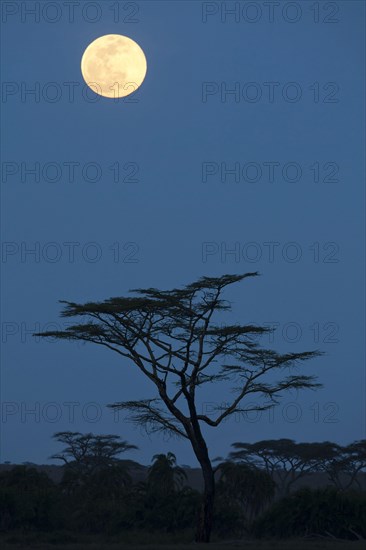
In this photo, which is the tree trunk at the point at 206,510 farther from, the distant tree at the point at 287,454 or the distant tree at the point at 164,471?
the distant tree at the point at 287,454

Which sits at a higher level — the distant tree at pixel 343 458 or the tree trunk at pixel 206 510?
the distant tree at pixel 343 458

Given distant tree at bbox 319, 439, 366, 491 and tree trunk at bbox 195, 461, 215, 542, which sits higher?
distant tree at bbox 319, 439, 366, 491

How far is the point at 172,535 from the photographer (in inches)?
1738

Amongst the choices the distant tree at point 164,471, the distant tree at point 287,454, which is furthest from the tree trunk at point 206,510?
the distant tree at point 287,454

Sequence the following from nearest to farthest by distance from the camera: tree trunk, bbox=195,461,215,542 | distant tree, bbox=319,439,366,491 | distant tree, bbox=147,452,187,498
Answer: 1. tree trunk, bbox=195,461,215,542
2. distant tree, bbox=147,452,187,498
3. distant tree, bbox=319,439,366,491

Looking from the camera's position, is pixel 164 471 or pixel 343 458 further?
pixel 343 458

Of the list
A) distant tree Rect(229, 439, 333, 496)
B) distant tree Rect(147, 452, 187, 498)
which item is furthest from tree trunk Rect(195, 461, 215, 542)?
distant tree Rect(229, 439, 333, 496)

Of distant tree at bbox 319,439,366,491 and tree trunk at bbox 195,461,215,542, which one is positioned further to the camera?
distant tree at bbox 319,439,366,491

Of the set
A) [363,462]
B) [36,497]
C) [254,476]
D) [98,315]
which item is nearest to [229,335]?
[98,315]

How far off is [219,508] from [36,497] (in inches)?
359

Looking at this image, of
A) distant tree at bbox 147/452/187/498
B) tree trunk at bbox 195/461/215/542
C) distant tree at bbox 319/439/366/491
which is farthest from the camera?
distant tree at bbox 319/439/366/491

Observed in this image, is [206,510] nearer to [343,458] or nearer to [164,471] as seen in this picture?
[164,471]

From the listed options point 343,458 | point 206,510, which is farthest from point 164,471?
point 343,458

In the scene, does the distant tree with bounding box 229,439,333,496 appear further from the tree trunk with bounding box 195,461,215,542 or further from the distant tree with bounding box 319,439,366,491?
the tree trunk with bounding box 195,461,215,542
